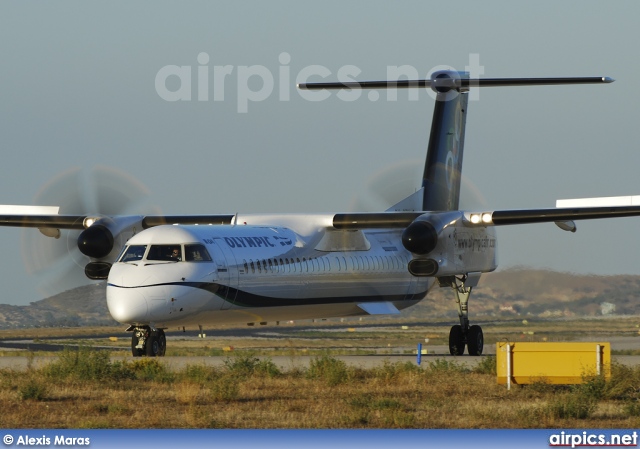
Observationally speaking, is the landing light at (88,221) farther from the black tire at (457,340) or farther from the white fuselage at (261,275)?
the black tire at (457,340)

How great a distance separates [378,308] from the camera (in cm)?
3291

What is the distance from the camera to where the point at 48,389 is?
20.4 m

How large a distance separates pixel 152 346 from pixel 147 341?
157 millimetres

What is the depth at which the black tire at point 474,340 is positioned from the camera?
3294cm

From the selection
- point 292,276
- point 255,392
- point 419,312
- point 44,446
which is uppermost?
point 419,312

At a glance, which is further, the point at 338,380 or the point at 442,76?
the point at 442,76

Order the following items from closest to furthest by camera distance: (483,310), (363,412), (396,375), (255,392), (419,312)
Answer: (363,412) < (255,392) < (396,375) < (419,312) < (483,310)

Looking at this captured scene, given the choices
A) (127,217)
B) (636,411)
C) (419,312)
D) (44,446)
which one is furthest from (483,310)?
(44,446)

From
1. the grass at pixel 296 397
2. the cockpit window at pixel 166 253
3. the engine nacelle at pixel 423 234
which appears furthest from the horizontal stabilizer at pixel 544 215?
the cockpit window at pixel 166 253

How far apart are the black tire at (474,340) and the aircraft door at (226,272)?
27.2 ft

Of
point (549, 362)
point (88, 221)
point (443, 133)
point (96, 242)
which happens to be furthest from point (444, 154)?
point (549, 362)

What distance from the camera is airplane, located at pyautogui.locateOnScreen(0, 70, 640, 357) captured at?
84.8 feet

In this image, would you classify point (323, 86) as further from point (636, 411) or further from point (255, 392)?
point (636, 411)

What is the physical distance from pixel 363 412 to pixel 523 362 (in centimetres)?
507
